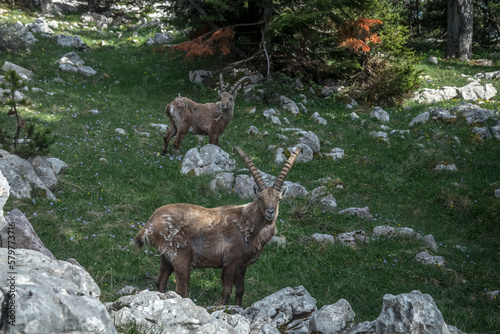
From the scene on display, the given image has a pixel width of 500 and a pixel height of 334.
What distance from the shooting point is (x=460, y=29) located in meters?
24.6

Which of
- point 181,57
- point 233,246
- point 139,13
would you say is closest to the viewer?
point 233,246

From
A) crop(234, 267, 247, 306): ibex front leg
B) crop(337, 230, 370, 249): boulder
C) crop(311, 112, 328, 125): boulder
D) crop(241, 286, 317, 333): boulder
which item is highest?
crop(241, 286, 317, 333): boulder

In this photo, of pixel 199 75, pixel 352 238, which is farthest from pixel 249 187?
pixel 199 75

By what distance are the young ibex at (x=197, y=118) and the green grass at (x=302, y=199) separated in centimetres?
69

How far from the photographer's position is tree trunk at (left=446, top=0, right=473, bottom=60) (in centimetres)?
2402

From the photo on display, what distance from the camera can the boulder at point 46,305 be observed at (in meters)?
3.08

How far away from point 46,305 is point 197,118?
11439mm

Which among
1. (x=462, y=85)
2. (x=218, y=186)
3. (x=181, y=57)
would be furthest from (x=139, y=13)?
(x=218, y=186)

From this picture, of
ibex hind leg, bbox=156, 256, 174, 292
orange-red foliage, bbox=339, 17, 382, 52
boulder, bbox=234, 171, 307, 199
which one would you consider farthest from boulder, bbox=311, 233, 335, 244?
orange-red foliage, bbox=339, 17, 382, 52

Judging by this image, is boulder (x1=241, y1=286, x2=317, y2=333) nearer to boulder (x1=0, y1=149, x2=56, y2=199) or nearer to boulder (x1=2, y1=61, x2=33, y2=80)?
boulder (x1=0, y1=149, x2=56, y2=199)

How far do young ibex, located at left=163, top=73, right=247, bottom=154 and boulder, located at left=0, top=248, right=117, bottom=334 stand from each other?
33.6 feet

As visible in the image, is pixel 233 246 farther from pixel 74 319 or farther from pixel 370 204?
pixel 370 204

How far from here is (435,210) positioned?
38.0ft

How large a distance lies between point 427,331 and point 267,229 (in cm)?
322
